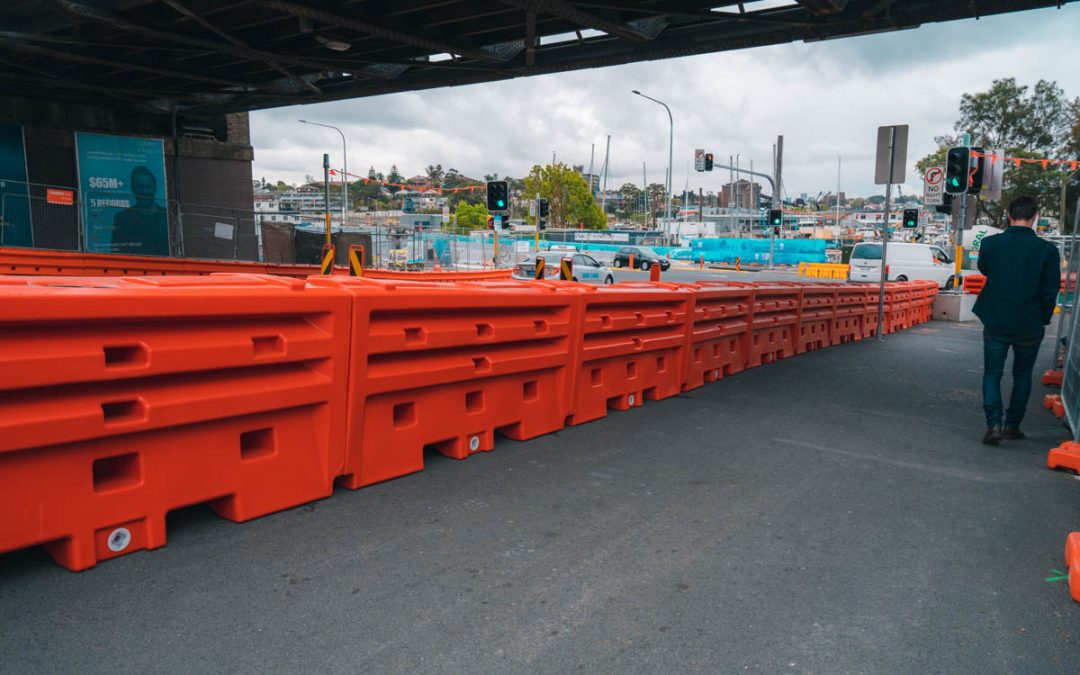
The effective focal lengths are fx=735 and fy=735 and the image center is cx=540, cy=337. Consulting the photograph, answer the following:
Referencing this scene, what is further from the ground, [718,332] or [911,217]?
[911,217]

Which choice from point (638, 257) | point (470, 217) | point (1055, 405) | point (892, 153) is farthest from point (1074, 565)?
point (470, 217)

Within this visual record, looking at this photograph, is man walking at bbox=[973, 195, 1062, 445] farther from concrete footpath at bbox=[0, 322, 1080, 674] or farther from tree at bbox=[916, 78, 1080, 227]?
tree at bbox=[916, 78, 1080, 227]

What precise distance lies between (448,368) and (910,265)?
27.8m

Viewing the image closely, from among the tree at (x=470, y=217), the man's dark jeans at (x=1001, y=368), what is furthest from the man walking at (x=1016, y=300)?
the tree at (x=470, y=217)

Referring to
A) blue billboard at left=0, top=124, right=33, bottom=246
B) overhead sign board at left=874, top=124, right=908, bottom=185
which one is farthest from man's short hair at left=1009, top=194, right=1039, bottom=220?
blue billboard at left=0, top=124, right=33, bottom=246

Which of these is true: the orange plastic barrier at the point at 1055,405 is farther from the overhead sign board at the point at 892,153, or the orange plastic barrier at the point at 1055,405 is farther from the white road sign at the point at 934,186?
the white road sign at the point at 934,186

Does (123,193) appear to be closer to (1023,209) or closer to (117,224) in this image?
(117,224)

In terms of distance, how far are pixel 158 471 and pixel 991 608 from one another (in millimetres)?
3922

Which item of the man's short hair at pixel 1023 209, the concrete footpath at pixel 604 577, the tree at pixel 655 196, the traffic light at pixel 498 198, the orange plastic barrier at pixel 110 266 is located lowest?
the concrete footpath at pixel 604 577

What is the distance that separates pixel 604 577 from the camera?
3447mm

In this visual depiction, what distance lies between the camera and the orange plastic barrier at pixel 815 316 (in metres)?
11.4

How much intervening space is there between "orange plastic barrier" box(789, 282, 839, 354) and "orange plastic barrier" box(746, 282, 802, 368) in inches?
10.3

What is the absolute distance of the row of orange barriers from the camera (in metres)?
3.21

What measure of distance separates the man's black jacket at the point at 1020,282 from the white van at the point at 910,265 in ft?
76.6
